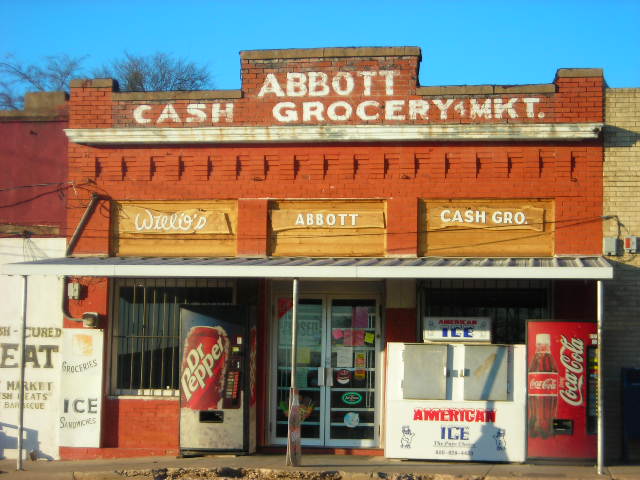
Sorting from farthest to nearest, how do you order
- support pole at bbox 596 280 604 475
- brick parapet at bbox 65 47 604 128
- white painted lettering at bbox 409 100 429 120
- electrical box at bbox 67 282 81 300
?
electrical box at bbox 67 282 81 300, white painted lettering at bbox 409 100 429 120, brick parapet at bbox 65 47 604 128, support pole at bbox 596 280 604 475

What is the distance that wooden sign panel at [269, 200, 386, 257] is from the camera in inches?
513

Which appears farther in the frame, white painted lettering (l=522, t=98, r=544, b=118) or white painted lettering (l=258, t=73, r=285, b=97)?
white painted lettering (l=258, t=73, r=285, b=97)

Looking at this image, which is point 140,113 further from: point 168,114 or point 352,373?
point 352,373

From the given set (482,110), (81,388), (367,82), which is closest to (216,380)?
(81,388)

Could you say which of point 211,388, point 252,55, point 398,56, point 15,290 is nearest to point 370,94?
point 398,56

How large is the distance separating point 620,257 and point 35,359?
9.20 metres

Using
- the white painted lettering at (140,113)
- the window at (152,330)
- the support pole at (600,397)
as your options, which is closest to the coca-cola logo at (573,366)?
the support pole at (600,397)

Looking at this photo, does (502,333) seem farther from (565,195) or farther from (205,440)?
(205,440)

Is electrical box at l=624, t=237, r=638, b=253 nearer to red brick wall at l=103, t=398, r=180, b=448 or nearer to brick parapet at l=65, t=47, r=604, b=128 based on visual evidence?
brick parapet at l=65, t=47, r=604, b=128

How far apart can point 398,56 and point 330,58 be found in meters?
1.07

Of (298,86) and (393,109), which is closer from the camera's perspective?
(393,109)

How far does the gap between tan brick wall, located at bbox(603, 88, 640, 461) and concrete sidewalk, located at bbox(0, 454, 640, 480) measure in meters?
1.08

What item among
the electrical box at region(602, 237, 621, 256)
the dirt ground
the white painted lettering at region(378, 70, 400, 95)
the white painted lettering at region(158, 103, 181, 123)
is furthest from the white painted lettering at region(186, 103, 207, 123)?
the electrical box at region(602, 237, 621, 256)

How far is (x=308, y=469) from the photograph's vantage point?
445 inches
